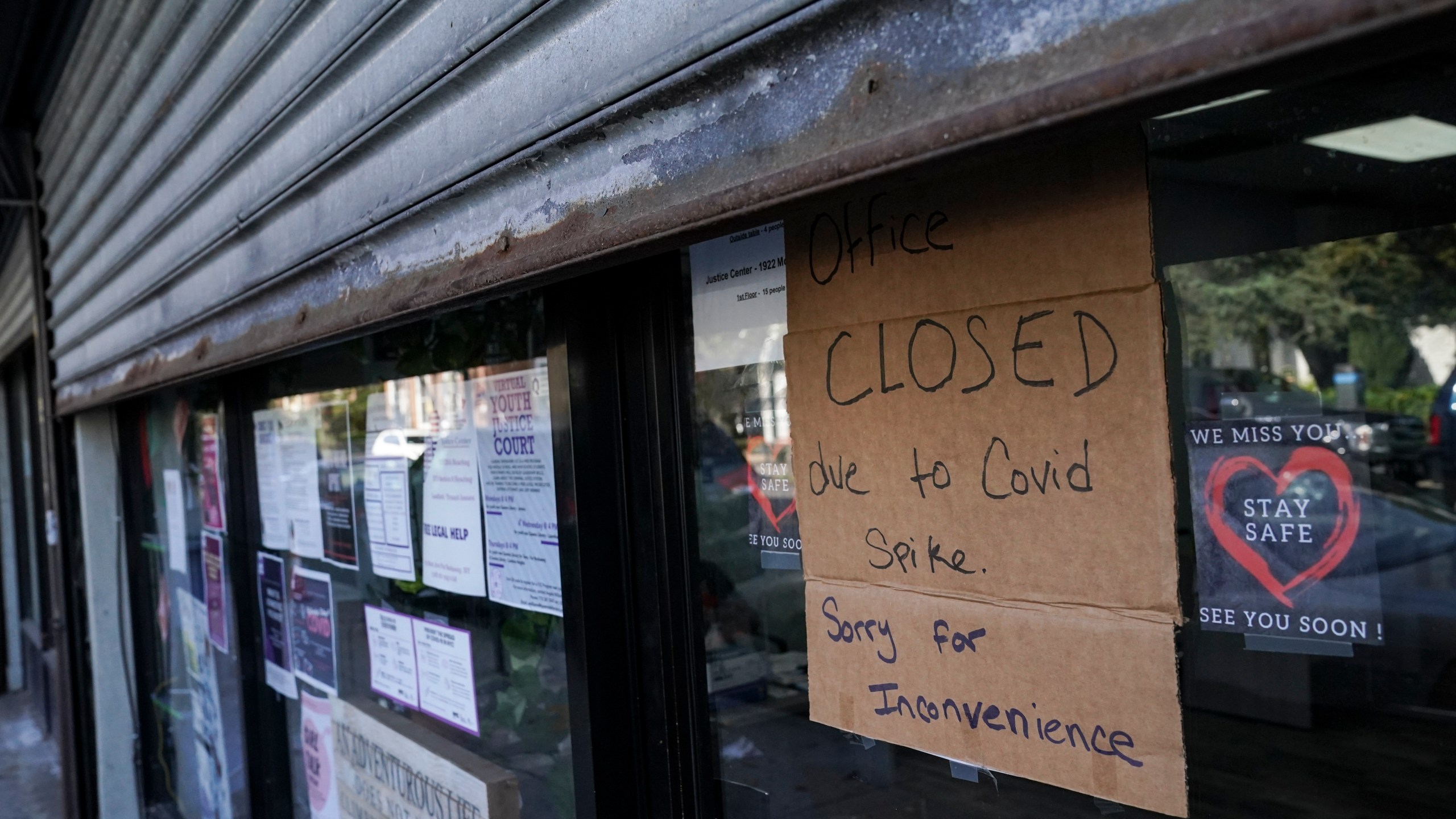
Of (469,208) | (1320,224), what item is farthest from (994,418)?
(469,208)

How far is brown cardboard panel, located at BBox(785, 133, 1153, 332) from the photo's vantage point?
43.2 inches

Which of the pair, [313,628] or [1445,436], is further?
[313,628]

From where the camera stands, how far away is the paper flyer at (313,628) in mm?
3068

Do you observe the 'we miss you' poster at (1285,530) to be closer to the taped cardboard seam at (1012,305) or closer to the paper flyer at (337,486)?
the taped cardboard seam at (1012,305)

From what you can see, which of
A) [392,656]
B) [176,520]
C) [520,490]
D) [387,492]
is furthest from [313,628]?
[176,520]

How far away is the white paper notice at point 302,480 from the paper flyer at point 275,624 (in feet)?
0.66

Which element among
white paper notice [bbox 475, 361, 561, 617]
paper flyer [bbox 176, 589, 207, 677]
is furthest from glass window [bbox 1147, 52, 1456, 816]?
paper flyer [bbox 176, 589, 207, 677]

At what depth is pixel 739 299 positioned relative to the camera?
163cm

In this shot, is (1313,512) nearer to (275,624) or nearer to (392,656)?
(392,656)

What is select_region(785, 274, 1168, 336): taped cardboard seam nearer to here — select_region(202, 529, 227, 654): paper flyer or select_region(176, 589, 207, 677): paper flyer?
select_region(202, 529, 227, 654): paper flyer

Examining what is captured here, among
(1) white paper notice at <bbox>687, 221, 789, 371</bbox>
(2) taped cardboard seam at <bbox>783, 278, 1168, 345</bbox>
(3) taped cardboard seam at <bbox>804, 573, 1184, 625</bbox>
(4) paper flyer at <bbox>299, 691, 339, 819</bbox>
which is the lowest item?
(4) paper flyer at <bbox>299, 691, 339, 819</bbox>

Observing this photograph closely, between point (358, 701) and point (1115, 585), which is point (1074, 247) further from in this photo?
point (358, 701)

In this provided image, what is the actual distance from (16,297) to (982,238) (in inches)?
276

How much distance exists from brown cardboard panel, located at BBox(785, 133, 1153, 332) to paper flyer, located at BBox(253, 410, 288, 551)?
254 centimetres
